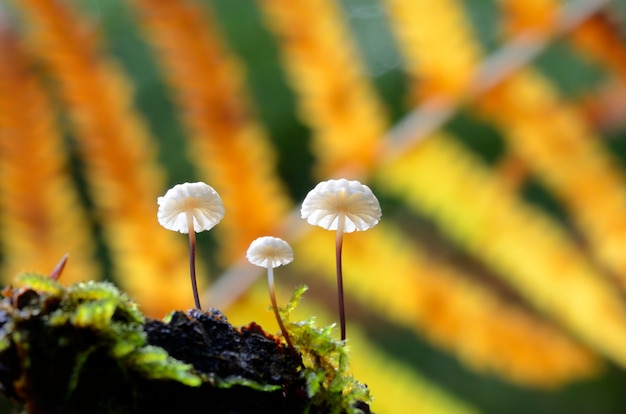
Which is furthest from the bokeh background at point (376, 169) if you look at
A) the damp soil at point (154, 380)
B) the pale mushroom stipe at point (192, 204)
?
the damp soil at point (154, 380)

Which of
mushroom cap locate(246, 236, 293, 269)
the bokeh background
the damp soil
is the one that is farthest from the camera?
the bokeh background

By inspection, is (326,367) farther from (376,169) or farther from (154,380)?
(376,169)

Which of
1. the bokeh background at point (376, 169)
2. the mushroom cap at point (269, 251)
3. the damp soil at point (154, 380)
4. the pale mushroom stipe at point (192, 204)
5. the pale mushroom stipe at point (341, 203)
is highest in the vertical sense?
the bokeh background at point (376, 169)

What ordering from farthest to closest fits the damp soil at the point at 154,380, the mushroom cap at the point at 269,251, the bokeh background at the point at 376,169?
the bokeh background at the point at 376,169
the mushroom cap at the point at 269,251
the damp soil at the point at 154,380

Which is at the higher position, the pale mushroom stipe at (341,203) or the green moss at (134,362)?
the pale mushroom stipe at (341,203)

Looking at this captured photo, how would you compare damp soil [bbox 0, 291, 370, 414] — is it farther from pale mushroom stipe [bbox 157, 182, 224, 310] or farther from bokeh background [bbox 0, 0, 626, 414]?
bokeh background [bbox 0, 0, 626, 414]

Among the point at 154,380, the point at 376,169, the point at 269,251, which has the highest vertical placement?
the point at 376,169

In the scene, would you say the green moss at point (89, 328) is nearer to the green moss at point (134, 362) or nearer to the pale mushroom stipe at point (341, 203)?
the green moss at point (134, 362)

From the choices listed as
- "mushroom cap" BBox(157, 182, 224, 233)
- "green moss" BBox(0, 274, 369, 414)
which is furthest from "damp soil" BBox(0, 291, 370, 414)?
"mushroom cap" BBox(157, 182, 224, 233)

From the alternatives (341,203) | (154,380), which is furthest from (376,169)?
(154,380)

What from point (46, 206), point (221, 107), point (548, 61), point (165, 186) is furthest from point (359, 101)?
point (548, 61)

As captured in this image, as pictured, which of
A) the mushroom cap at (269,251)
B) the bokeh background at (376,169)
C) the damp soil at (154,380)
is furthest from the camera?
the bokeh background at (376,169)
